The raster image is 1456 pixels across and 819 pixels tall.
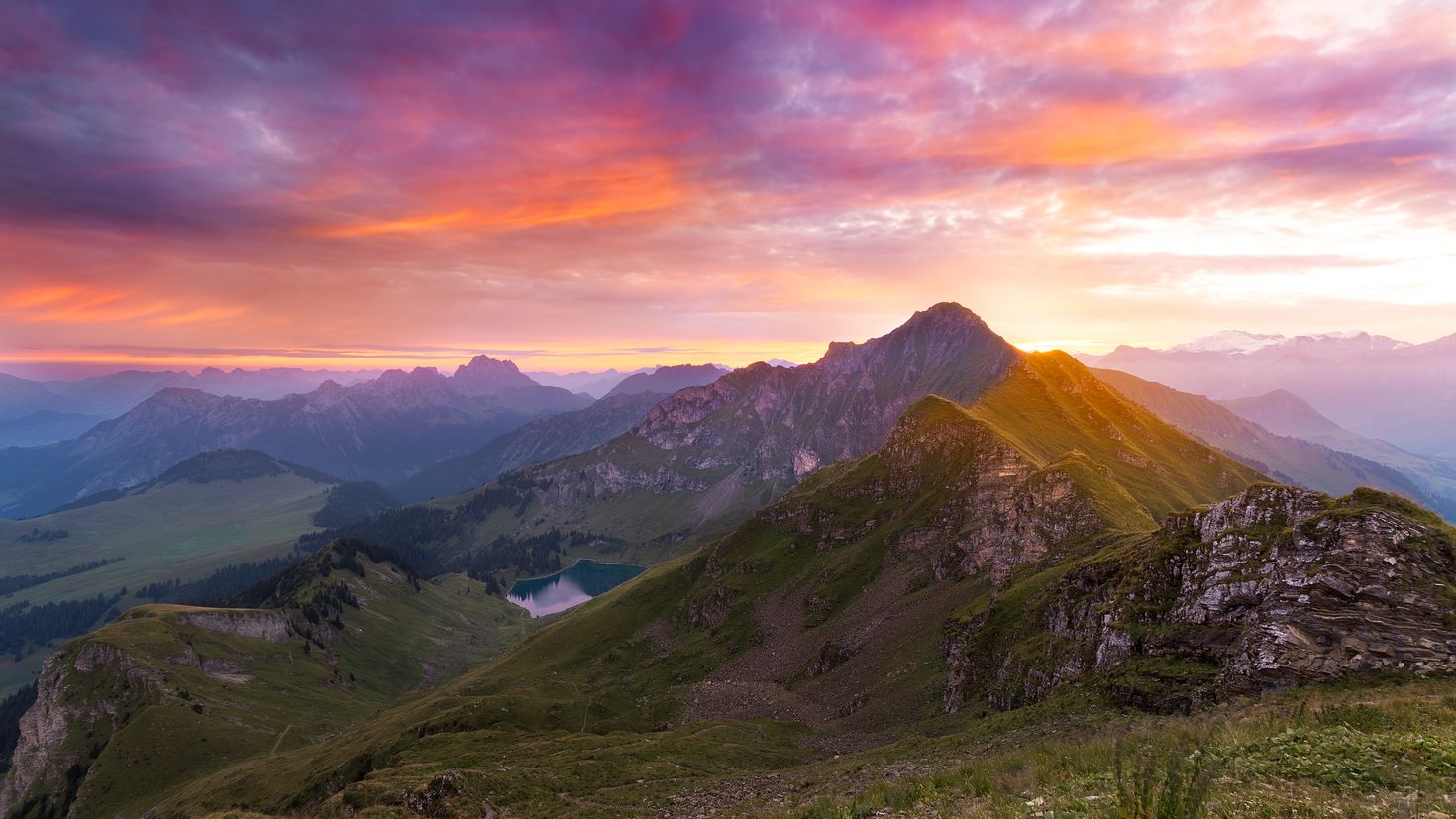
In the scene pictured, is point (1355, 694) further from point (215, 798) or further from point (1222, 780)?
point (215, 798)

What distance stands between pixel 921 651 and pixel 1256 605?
48.9 m

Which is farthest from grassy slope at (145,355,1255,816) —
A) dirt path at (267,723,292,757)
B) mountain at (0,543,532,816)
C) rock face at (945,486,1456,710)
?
mountain at (0,543,532,816)

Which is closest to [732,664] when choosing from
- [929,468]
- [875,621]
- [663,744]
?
[875,621]

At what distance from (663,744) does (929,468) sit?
101649 mm

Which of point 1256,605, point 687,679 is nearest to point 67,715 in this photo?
point 687,679

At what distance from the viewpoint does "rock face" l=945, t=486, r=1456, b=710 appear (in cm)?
3241

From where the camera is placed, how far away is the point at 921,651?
83250mm

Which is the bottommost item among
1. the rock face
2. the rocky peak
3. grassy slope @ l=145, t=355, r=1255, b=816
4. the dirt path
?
the dirt path

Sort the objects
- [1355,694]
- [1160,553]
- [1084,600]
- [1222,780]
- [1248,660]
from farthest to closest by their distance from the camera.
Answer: [1084,600] → [1160,553] → [1248,660] → [1355,694] → [1222,780]

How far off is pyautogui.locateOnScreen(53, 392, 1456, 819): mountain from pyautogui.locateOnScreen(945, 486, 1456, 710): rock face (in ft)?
0.51

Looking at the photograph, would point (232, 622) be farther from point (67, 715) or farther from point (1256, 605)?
point (1256, 605)

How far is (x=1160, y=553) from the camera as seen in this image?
51.1m

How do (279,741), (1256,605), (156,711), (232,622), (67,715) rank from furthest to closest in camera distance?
(232,622) → (67,715) → (156,711) → (279,741) → (1256,605)

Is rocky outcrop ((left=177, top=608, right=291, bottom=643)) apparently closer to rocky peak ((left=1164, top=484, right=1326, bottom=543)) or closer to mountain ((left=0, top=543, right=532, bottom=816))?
mountain ((left=0, top=543, right=532, bottom=816))
